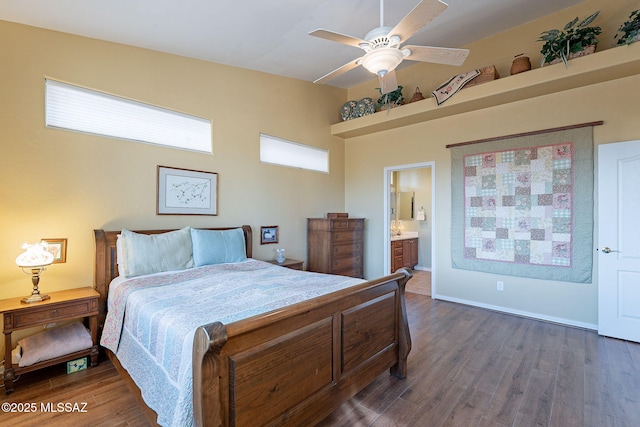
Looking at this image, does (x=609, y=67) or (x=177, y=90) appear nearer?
(x=609, y=67)

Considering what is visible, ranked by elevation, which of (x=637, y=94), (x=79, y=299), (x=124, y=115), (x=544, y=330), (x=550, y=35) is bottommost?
(x=544, y=330)

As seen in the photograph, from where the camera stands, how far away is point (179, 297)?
1.97 metres

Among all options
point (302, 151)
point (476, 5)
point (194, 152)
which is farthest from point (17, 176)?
point (476, 5)

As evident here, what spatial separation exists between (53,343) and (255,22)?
3.37 m

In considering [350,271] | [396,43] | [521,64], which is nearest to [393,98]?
[521,64]

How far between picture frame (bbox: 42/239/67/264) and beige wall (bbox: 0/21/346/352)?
38 mm

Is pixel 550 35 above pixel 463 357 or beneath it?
above

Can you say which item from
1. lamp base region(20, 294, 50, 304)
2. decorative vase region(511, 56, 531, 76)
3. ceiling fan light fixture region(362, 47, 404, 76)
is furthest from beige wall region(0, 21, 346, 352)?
decorative vase region(511, 56, 531, 76)

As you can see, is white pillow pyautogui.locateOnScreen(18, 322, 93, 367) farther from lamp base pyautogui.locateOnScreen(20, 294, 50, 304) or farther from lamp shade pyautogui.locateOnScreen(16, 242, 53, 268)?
lamp shade pyautogui.locateOnScreen(16, 242, 53, 268)

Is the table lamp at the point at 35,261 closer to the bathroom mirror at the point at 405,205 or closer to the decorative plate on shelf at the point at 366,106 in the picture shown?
the decorative plate on shelf at the point at 366,106

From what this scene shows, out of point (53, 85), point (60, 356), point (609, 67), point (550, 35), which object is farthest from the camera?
point (550, 35)

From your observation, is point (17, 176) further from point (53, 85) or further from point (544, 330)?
point (544, 330)

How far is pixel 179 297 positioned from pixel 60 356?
1.29m

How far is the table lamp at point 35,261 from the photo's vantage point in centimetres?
220
